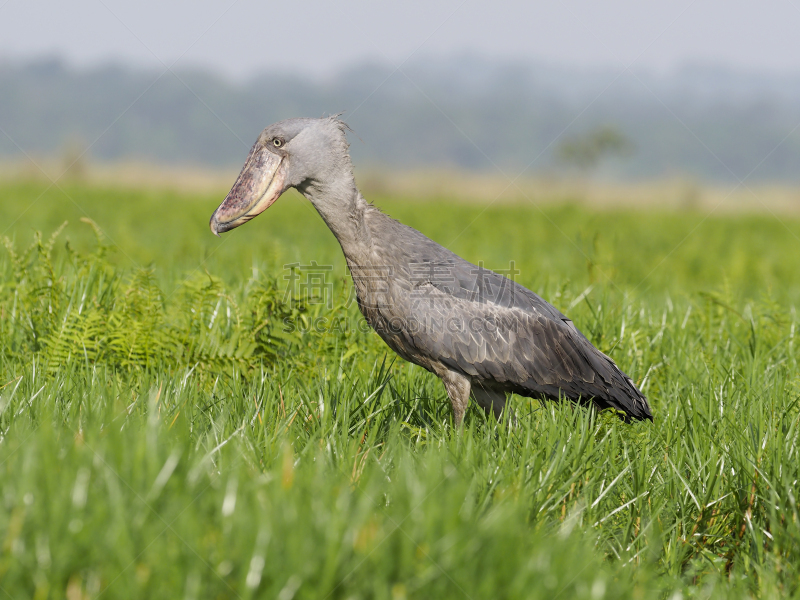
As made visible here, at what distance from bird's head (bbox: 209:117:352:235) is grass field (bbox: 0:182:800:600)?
0.96 meters

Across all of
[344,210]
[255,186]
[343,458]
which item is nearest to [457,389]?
[343,458]

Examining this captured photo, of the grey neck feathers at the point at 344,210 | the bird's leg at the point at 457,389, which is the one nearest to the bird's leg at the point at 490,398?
the bird's leg at the point at 457,389

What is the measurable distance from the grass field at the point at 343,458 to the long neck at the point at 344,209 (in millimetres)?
775

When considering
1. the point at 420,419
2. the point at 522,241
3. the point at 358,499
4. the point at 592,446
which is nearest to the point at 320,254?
the point at 420,419

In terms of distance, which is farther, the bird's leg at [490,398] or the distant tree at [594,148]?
the distant tree at [594,148]

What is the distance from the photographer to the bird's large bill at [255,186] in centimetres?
358

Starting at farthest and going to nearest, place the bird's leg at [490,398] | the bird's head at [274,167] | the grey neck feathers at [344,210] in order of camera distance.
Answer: the bird's leg at [490,398] < the grey neck feathers at [344,210] < the bird's head at [274,167]

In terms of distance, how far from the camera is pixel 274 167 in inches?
141

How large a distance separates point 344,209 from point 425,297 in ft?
2.06

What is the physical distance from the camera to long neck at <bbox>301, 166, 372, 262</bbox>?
3.71m

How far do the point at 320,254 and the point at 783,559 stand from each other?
A: 5.40 meters

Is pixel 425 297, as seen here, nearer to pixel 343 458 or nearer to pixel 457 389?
pixel 457 389

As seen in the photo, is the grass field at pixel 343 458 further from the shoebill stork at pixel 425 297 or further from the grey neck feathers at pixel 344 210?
the grey neck feathers at pixel 344 210

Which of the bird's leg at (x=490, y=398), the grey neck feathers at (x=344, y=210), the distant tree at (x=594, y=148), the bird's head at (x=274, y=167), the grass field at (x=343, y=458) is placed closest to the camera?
the grass field at (x=343, y=458)
